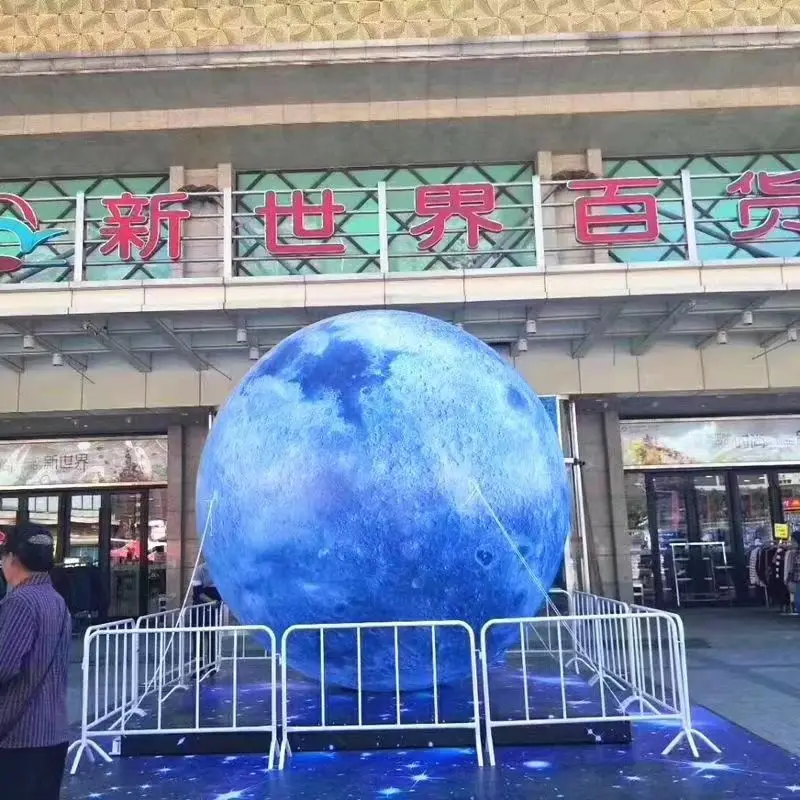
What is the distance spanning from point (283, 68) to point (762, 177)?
7.46 metres

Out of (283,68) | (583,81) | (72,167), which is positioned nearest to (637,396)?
(583,81)

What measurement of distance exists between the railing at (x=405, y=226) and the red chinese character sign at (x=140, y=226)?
1cm

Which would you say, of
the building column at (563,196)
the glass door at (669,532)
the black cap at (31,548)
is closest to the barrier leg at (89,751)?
the black cap at (31,548)

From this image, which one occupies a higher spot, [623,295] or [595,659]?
[623,295]

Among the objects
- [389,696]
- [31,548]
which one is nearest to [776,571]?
[389,696]

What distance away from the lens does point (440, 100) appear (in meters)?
13.9

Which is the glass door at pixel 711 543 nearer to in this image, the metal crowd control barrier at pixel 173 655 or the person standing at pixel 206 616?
the person standing at pixel 206 616

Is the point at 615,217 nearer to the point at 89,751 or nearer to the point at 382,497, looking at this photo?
the point at 382,497

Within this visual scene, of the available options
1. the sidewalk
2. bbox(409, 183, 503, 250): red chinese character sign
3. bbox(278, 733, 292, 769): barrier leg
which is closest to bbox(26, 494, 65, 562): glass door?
bbox(409, 183, 503, 250): red chinese character sign

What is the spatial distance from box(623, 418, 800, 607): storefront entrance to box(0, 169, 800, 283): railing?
3851mm

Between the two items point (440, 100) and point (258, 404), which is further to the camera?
point (440, 100)

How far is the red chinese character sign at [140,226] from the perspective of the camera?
10742mm

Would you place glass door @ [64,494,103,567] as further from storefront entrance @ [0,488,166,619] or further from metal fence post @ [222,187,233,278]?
metal fence post @ [222,187,233,278]

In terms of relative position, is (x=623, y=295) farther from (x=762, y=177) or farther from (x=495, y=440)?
(x=495, y=440)
